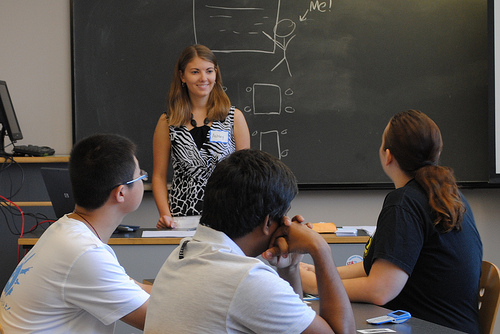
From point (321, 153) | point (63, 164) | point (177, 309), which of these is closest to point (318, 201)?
point (321, 153)

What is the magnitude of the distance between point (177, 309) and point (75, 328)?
0.49 meters

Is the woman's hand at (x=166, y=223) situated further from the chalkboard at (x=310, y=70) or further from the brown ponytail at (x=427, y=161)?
the brown ponytail at (x=427, y=161)

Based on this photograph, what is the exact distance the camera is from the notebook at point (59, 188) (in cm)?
265

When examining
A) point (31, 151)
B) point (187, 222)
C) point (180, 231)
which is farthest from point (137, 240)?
point (31, 151)

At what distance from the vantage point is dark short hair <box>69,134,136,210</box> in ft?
5.23

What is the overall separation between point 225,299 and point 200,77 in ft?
6.86

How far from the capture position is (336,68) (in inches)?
157

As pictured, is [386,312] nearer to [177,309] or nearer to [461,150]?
[177,309]

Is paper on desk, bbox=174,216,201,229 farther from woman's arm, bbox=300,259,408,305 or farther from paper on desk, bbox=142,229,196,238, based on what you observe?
woman's arm, bbox=300,259,408,305

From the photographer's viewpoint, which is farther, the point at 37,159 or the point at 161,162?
the point at 37,159

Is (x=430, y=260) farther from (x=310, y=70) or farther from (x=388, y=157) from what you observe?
(x=310, y=70)

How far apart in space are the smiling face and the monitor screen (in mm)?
1421

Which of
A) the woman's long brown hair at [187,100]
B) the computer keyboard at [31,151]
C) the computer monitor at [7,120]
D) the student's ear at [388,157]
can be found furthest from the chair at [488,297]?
the computer monitor at [7,120]

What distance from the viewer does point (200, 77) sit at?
2980mm
